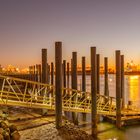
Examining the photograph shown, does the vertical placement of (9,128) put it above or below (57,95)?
below

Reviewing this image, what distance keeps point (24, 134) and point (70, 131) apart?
6.85 feet

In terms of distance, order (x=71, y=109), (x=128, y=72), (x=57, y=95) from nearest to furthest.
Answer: (x=57, y=95) → (x=71, y=109) → (x=128, y=72)

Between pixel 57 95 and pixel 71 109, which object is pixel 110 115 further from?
pixel 57 95

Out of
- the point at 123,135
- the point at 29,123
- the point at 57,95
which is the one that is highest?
the point at 57,95

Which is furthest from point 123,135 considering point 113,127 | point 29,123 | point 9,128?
point 9,128

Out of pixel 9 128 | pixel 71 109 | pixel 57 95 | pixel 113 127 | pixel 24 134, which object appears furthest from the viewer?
pixel 113 127

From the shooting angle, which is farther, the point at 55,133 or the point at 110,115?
the point at 110,115

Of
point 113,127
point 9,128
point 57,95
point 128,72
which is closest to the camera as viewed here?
point 9,128

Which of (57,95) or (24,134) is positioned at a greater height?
(57,95)

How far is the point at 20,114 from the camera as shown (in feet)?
53.1

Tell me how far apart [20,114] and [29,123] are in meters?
2.43

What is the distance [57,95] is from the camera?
13156mm

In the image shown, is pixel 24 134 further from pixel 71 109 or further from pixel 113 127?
pixel 113 127

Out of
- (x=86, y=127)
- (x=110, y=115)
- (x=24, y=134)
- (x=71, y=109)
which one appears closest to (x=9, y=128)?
(x=24, y=134)
